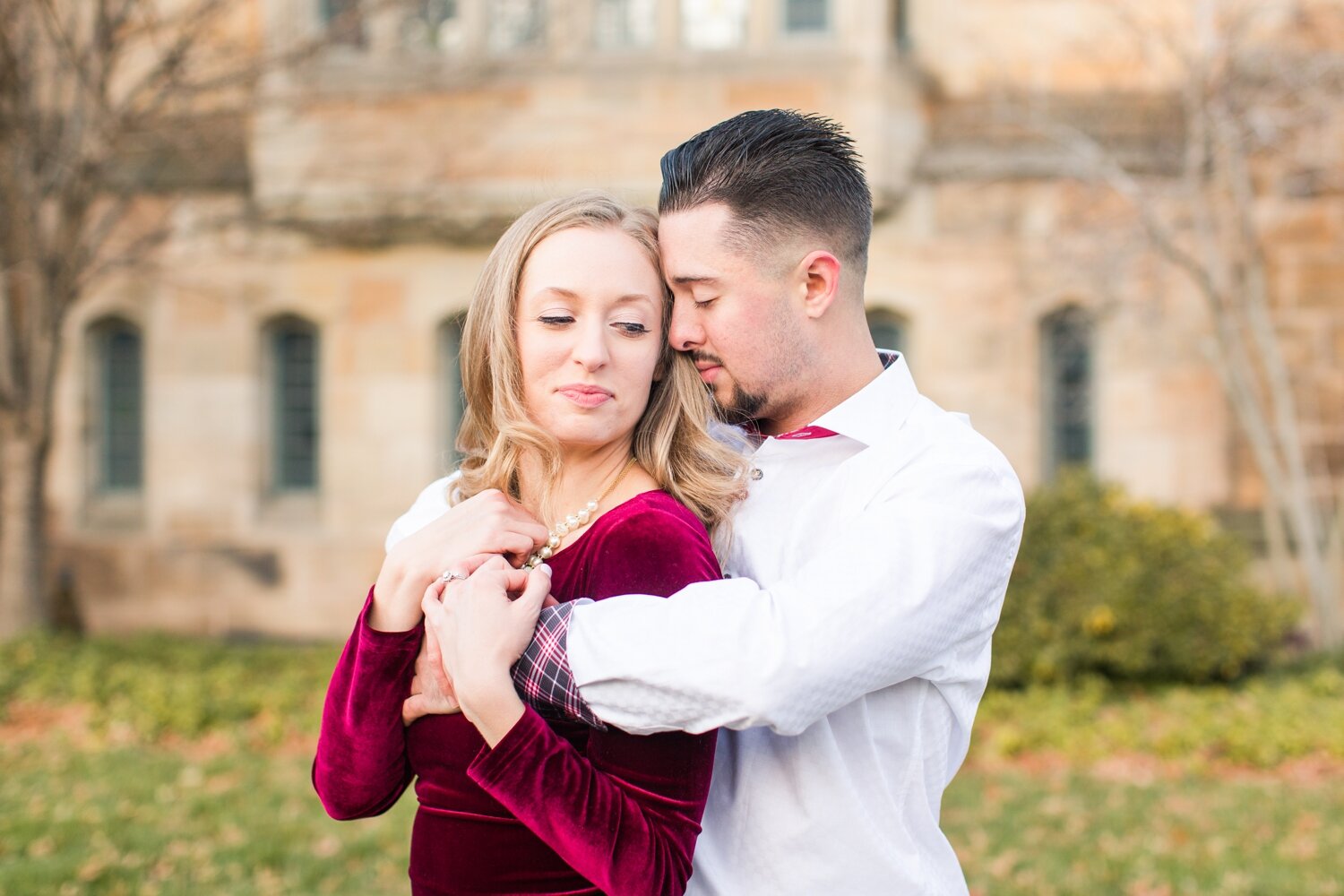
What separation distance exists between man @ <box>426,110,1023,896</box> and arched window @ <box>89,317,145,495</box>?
10306 millimetres

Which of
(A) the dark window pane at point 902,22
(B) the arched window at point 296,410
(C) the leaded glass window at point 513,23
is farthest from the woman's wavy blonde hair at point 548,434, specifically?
(B) the arched window at point 296,410

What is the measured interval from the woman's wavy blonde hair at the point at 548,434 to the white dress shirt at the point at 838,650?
0.30 feet

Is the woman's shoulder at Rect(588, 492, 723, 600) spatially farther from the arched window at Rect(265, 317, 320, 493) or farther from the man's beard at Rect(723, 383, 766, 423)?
the arched window at Rect(265, 317, 320, 493)

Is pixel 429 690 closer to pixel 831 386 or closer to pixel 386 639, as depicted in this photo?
pixel 386 639

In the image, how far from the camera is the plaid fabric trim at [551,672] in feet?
5.81

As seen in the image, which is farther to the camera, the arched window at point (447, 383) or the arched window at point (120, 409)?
the arched window at point (120, 409)

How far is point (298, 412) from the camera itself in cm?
1117

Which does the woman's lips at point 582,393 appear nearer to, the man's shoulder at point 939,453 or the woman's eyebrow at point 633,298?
the woman's eyebrow at point 633,298

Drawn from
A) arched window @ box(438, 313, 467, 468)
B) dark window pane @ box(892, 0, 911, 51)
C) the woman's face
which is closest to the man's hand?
the woman's face

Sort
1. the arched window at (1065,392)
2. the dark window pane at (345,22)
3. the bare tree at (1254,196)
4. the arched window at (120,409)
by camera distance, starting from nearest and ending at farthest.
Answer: the bare tree at (1254,196) < the dark window pane at (345,22) < the arched window at (1065,392) < the arched window at (120,409)

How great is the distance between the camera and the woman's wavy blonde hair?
202 cm

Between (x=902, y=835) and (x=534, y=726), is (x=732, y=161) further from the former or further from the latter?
(x=902, y=835)

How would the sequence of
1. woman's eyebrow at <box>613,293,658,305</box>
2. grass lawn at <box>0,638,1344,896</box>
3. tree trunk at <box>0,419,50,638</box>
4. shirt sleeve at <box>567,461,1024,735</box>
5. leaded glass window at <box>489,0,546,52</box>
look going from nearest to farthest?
shirt sleeve at <box>567,461,1024,735</box>, woman's eyebrow at <box>613,293,658,305</box>, grass lawn at <box>0,638,1344,896</box>, tree trunk at <box>0,419,50,638</box>, leaded glass window at <box>489,0,546,52</box>

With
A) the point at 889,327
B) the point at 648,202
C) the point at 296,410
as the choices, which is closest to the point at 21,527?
the point at 296,410
